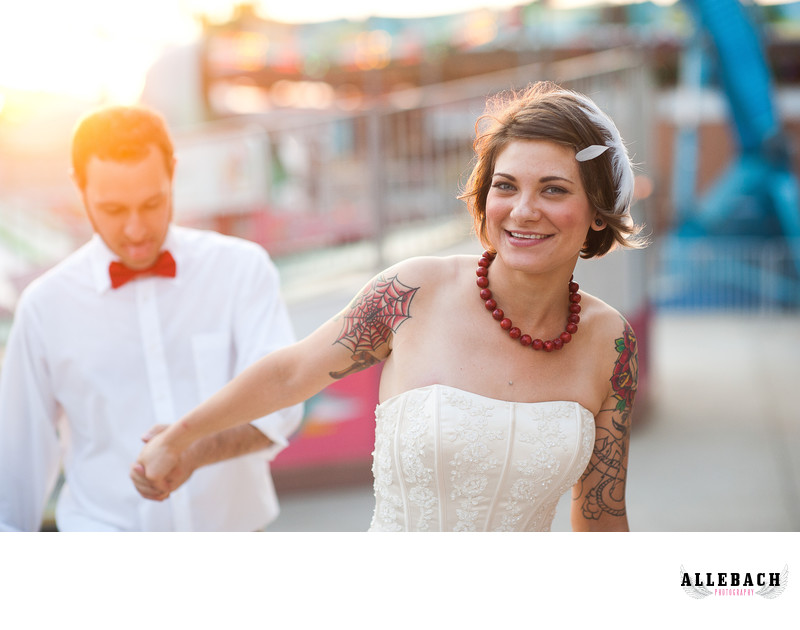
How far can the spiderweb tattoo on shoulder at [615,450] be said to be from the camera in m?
1.63

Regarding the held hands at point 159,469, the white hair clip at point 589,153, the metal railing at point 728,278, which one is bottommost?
the metal railing at point 728,278

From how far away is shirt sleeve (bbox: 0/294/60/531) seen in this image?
6.47ft

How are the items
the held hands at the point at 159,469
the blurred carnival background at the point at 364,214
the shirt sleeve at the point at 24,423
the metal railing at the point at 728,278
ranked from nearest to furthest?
the held hands at the point at 159,469 < the shirt sleeve at the point at 24,423 < the blurred carnival background at the point at 364,214 < the metal railing at the point at 728,278

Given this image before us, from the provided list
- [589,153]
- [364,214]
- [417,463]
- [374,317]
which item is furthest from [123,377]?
[364,214]

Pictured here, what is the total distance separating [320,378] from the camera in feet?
5.68

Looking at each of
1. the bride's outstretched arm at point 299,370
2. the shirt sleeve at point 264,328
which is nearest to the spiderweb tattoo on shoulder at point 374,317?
the bride's outstretched arm at point 299,370

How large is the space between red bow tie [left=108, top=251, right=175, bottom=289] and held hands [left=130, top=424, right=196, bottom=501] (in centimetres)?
41

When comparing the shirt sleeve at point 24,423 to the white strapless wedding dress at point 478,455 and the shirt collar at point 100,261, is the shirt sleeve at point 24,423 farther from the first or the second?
the white strapless wedding dress at point 478,455

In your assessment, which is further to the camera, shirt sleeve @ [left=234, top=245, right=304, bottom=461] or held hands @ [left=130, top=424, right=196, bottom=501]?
shirt sleeve @ [left=234, top=245, right=304, bottom=461]

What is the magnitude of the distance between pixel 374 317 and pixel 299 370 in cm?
21

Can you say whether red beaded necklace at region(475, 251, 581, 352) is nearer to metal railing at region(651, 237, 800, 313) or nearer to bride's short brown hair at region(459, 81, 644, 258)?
bride's short brown hair at region(459, 81, 644, 258)

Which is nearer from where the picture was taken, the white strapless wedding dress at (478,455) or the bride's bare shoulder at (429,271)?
the white strapless wedding dress at (478,455)

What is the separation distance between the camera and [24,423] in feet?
6.54

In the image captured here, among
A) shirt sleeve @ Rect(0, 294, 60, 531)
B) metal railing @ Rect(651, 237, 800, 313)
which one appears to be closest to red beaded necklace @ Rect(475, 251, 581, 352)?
shirt sleeve @ Rect(0, 294, 60, 531)
